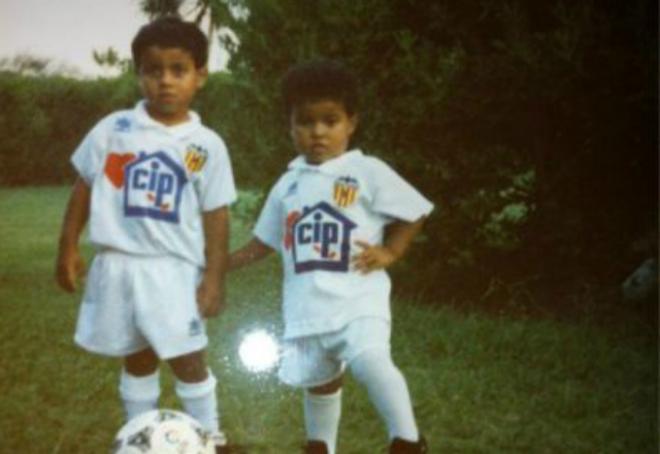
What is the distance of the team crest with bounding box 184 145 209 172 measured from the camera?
2.46m

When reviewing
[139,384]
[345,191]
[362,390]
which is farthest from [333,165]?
[362,390]

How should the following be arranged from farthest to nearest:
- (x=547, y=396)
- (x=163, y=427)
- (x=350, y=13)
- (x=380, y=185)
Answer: (x=350, y=13), (x=547, y=396), (x=380, y=185), (x=163, y=427)

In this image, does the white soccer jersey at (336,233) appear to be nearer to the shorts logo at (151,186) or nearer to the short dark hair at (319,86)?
the short dark hair at (319,86)

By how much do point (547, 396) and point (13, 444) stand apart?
5.20ft

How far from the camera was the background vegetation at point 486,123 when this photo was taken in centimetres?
333

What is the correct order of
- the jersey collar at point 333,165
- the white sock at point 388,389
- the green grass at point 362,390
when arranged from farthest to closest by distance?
1. the green grass at point 362,390
2. the jersey collar at point 333,165
3. the white sock at point 388,389

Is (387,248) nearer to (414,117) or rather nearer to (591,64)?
(414,117)

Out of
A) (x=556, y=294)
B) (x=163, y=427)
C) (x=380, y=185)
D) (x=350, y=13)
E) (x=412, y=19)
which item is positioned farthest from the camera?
(x=556, y=294)

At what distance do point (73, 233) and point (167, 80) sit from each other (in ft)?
1.53

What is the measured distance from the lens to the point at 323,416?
Answer: 254 cm

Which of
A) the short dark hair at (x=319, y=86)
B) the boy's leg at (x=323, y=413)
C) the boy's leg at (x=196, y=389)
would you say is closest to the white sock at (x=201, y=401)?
the boy's leg at (x=196, y=389)

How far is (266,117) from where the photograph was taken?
350cm

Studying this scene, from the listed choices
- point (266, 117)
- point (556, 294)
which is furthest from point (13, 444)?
point (556, 294)

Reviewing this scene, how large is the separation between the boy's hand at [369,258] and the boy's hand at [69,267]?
0.72 m
